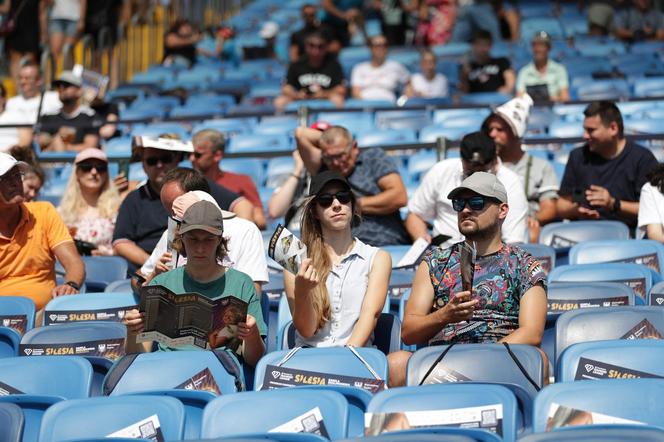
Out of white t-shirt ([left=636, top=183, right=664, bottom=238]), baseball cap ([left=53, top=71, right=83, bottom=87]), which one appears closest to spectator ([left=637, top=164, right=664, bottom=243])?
white t-shirt ([left=636, top=183, right=664, bottom=238])

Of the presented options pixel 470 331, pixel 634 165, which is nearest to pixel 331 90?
pixel 634 165

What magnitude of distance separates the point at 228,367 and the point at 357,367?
521 mm

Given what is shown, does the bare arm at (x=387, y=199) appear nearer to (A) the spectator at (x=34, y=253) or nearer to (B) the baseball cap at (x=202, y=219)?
(A) the spectator at (x=34, y=253)

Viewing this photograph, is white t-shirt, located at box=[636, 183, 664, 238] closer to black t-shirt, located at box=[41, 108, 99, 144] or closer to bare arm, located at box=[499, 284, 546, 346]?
bare arm, located at box=[499, 284, 546, 346]

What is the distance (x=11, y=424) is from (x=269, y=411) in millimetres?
863

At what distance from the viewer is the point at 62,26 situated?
46.6ft

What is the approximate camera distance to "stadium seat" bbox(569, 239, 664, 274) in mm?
6273

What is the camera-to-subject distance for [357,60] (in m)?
15.2

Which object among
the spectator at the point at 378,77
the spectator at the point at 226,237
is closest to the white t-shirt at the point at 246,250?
the spectator at the point at 226,237

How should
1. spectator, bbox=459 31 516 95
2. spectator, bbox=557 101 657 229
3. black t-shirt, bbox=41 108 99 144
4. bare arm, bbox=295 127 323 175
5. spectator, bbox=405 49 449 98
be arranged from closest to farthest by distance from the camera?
bare arm, bbox=295 127 323 175, spectator, bbox=557 101 657 229, black t-shirt, bbox=41 108 99 144, spectator, bbox=459 31 516 95, spectator, bbox=405 49 449 98

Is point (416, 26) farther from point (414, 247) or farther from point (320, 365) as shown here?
point (320, 365)

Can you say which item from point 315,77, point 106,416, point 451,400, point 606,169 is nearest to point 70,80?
point 315,77

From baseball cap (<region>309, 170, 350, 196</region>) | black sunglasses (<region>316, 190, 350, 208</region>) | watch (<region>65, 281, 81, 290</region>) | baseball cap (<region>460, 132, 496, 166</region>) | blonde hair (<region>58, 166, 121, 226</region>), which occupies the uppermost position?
baseball cap (<region>460, 132, 496, 166</region>)

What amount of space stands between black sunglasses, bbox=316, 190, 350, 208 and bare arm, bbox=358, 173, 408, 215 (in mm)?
1687
